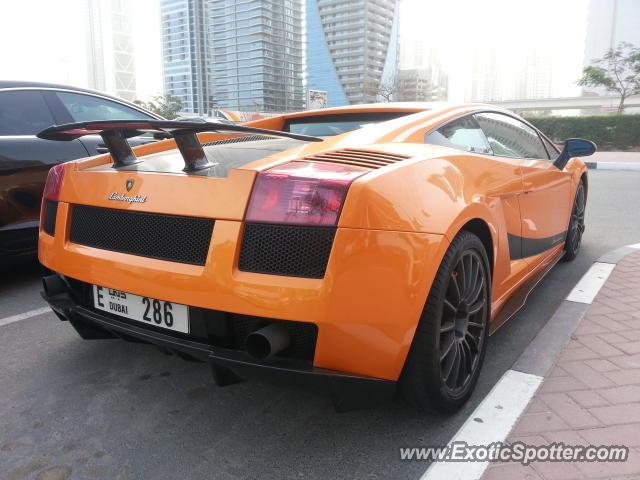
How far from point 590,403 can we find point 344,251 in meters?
1.36

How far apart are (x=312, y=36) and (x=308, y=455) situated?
364ft

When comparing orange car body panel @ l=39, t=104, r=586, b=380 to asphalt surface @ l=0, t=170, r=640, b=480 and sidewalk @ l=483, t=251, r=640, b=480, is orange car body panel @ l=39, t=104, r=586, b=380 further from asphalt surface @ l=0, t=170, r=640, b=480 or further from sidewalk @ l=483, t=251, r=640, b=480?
sidewalk @ l=483, t=251, r=640, b=480

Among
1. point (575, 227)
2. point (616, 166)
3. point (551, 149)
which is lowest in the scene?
point (616, 166)

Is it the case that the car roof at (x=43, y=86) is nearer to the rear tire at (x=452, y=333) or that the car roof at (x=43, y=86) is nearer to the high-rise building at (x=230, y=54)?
the rear tire at (x=452, y=333)

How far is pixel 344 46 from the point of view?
103 m

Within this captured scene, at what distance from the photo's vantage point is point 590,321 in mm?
2959

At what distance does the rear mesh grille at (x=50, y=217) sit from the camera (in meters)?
2.17

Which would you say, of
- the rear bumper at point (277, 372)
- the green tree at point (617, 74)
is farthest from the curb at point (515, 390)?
the green tree at point (617, 74)

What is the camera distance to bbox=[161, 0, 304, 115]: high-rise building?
90250mm

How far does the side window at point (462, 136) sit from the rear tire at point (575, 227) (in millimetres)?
1812

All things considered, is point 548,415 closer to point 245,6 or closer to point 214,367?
point 214,367

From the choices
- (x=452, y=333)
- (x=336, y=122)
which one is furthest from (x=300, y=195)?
(x=336, y=122)

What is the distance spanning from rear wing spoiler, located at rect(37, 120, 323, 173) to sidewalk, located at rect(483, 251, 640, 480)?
140 cm

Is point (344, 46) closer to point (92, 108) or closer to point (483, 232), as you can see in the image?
point (92, 108)
